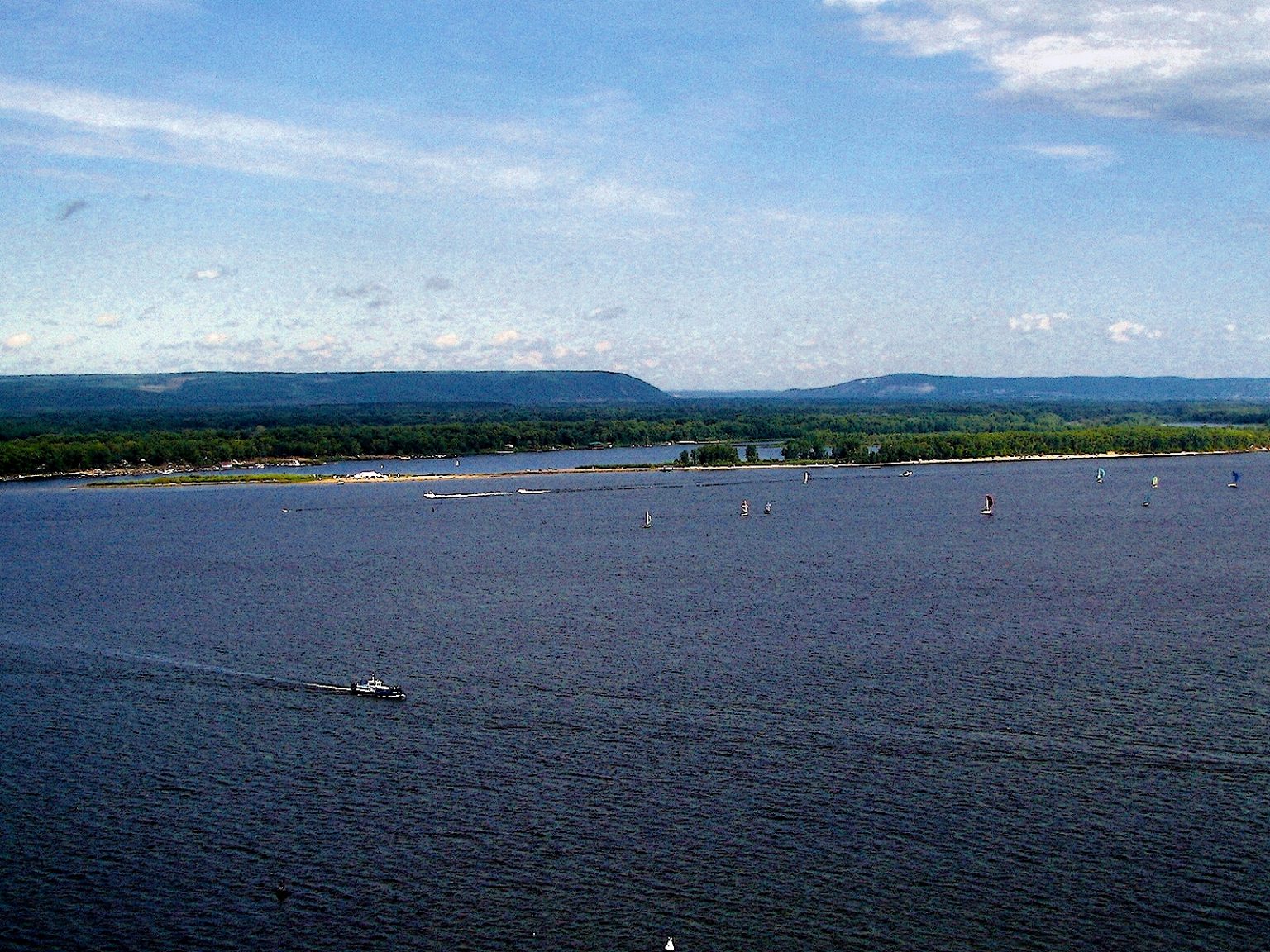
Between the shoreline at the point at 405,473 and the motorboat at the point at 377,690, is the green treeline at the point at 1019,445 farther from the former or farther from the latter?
the motorboat at the point at 377,690

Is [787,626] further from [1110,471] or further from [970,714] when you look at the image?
[1110,471]

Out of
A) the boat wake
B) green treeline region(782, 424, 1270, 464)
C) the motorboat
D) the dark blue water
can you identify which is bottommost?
the dark blue water

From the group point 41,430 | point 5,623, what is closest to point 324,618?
point 5,623

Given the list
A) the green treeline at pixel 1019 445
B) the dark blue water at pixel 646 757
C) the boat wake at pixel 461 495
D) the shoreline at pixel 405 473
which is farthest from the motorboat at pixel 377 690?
the green treeline at pixel 1019 445

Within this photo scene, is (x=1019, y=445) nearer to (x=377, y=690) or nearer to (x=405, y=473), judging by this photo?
(x=405, y=473)

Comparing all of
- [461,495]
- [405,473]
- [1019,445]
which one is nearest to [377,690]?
[461,495]

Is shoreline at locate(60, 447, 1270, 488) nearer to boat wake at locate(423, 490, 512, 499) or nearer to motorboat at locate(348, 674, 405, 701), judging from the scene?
boat wake at locate(423, 490, 512, 499)

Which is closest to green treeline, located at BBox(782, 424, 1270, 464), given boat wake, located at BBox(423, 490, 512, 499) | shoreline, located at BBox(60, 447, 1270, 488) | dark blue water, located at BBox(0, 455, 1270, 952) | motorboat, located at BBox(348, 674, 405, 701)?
shoreline, located at BBox(60, 447, 1270, 488)
